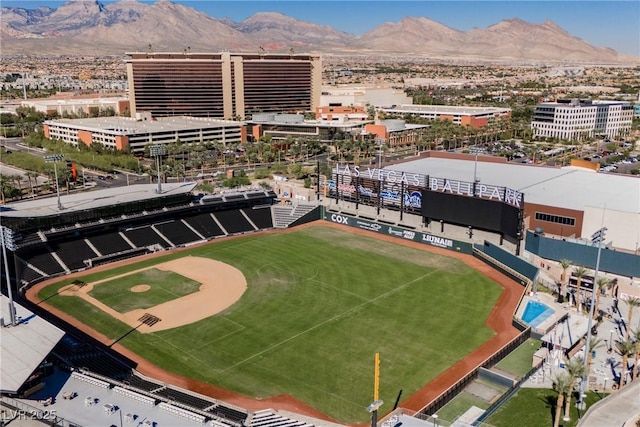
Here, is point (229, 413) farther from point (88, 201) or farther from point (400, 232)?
point (400, 232)

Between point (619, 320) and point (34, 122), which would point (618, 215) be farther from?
point (34, 122)

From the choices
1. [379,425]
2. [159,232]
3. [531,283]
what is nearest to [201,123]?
[159,232]

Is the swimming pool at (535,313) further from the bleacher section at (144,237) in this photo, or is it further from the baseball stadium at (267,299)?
the bleacher section at (144,237)

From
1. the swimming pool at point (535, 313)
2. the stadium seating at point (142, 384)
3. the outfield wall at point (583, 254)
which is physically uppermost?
the outfield wall at point (583, 254)

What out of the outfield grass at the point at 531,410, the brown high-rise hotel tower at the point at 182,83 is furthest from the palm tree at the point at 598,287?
the brown high-rise hotel tower at the point at 182,83

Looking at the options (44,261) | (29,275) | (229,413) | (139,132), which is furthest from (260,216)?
(139,132)

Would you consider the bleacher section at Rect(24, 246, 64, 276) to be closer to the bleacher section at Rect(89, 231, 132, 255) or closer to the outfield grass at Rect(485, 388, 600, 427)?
the bleacher section at Rect(89, 231, 132, 255)
